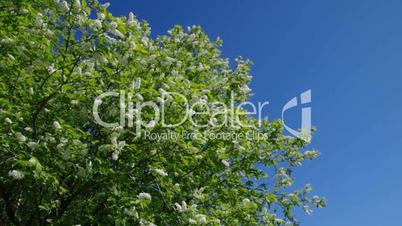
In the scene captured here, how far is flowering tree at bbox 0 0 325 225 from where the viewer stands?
23.7 feet

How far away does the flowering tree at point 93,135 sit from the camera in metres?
7.24

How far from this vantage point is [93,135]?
31.0 ft

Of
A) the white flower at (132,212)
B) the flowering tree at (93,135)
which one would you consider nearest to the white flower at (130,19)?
the flowering tree at (93,135)

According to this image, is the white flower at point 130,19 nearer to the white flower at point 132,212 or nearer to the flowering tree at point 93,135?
the flowering tree at point 93,135

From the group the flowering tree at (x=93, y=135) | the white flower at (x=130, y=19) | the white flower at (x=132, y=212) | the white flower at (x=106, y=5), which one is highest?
the white flower at (x=130, y=19)

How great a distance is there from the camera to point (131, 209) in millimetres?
7770

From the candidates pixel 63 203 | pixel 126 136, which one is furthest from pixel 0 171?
pixel 126 136

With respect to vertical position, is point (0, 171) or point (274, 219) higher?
point (274, 219)

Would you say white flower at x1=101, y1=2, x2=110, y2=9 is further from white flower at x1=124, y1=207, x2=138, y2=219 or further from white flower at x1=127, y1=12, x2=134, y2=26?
white flower at x1=124, y1=207, x2=138, y2=219

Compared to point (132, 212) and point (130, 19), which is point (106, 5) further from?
point (132, 212)

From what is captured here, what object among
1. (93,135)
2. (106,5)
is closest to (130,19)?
(106,5)

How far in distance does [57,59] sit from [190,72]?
18.6ft

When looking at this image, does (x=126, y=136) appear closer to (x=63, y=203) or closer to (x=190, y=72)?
(x=63, y=203)

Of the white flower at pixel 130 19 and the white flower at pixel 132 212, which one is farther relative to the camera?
the white flower at pixel 130 19
